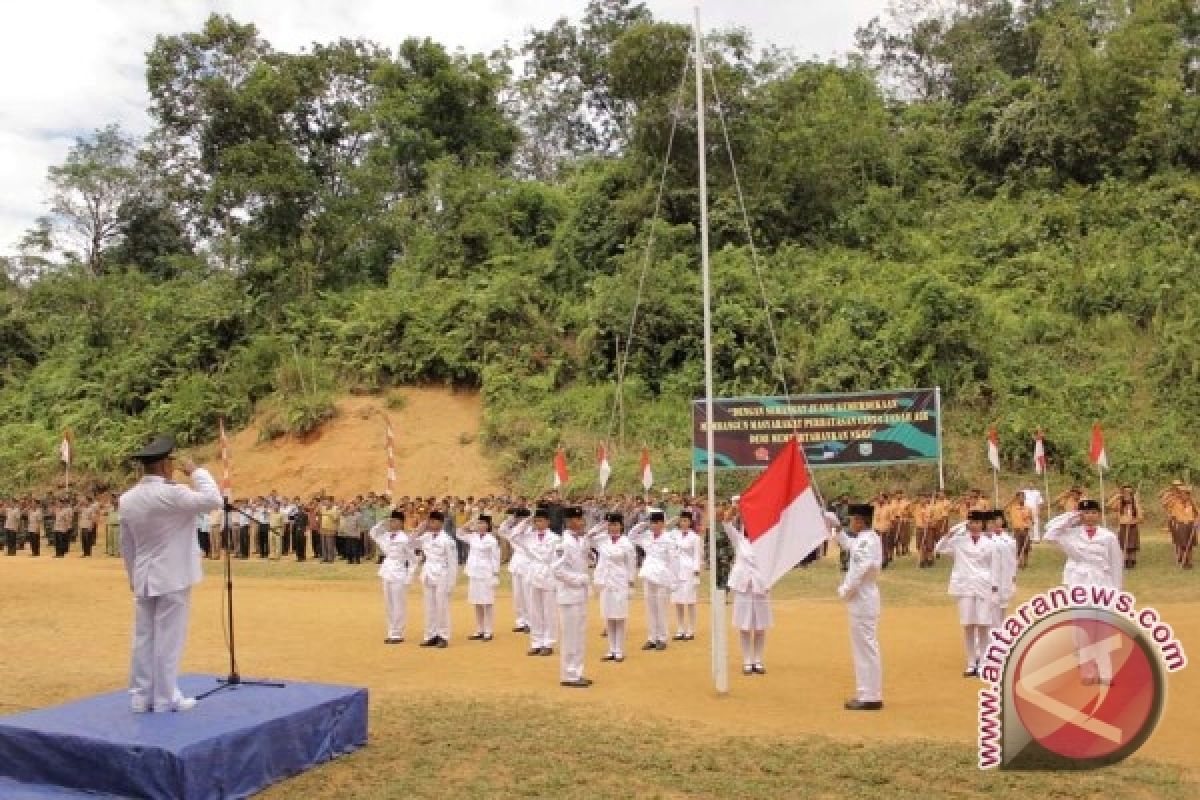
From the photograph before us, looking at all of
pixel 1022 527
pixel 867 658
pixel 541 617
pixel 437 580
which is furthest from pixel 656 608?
pixel 1022 527

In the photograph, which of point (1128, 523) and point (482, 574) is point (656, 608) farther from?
point (1128, 523)

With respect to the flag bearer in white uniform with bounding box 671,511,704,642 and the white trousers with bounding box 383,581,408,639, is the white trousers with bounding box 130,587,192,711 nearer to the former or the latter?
the white trousers with bounding box 383,581,408,639

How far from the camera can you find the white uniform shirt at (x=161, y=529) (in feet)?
27.3

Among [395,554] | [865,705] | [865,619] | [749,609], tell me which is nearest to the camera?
[865,619]

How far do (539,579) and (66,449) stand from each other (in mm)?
25172

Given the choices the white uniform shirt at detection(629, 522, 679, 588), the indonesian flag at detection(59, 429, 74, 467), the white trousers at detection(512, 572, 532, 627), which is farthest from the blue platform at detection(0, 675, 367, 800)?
the indonesian flag at detection(59, 429, 74, 467)

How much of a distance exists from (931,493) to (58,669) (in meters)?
22.9

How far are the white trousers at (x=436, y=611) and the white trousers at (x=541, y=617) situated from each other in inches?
56.0

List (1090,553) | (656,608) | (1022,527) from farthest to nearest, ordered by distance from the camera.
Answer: (1022,527) → (656,608) → (1090,553)

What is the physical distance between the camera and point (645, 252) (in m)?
37.1

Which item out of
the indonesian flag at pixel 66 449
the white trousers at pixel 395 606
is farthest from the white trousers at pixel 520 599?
the indonesian flag at pixel 66 449

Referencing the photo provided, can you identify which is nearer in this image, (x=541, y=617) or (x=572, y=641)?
(x=572, y=641)

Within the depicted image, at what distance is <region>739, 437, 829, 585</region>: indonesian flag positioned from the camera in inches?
450

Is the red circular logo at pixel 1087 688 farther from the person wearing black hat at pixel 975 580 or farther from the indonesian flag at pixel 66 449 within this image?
the indonesian flag at pixel 66 449
